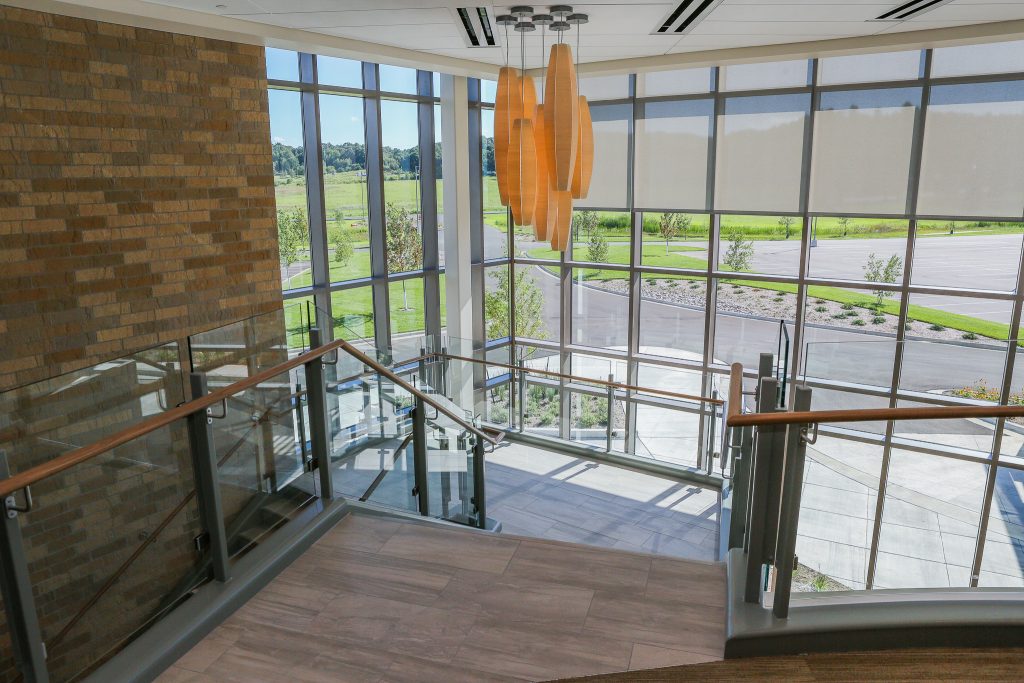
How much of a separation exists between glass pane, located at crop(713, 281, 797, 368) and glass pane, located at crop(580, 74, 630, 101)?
8.84ft

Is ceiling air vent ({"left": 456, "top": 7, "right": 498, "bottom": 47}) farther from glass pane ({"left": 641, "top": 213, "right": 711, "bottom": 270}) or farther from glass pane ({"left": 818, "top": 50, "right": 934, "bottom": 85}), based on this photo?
glass pane ({"left": 818, "top": 50, "right": 934, "bottom": 85})

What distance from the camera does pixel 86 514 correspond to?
2.34m

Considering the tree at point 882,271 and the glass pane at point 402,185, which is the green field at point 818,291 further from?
the glass pane at point 402,185

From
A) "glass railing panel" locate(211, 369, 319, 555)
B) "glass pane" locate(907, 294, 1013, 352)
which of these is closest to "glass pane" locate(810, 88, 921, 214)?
"glass pane" locate(907, 294, 1013, 352)

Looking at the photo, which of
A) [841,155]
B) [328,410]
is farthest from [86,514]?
[841,155]

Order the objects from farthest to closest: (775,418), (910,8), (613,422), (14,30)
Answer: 1. (613,422)
2. (910,8)
3. (14,30)
4. (775,418)

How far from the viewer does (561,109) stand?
412cm

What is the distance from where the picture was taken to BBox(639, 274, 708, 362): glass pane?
914 centimetres

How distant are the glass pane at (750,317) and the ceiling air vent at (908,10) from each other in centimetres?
352

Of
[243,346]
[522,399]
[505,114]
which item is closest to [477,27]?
[505,114]

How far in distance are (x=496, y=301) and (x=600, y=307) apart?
1.54 m

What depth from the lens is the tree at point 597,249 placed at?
Answer: 962 cm

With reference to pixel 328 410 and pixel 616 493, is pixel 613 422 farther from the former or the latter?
pixel 328 410

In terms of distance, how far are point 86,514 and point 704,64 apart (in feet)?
22.2
